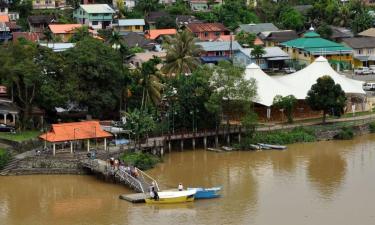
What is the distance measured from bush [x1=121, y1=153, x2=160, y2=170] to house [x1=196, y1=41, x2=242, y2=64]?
23.5 m

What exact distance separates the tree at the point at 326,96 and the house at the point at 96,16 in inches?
1309

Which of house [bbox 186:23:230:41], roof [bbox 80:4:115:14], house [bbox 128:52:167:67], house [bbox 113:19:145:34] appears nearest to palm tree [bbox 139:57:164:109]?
house [bbox 128:52:167:67]

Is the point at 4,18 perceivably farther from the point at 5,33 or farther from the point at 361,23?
the point at 361,23

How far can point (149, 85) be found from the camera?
4525 cm

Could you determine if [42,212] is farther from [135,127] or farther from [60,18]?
[60,18]

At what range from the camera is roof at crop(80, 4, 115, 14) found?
76.6 meters

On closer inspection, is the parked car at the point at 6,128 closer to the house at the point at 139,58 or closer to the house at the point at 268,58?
the house at the point at 139,58

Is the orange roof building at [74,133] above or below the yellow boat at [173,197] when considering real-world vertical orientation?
above

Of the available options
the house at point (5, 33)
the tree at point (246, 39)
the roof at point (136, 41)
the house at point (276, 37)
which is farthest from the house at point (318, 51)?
the house at point (5, 33)

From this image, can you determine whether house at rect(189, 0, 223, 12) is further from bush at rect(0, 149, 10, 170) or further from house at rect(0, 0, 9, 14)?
bush at rect(0, 149, 10, 170)

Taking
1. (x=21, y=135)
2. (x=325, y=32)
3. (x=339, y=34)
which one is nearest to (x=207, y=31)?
(x=325, y=32)

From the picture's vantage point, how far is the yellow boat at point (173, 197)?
3406cm

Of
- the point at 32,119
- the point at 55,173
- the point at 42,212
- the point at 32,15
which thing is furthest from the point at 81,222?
the point at 32,15

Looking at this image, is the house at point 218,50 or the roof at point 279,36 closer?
the house at point 218,50
